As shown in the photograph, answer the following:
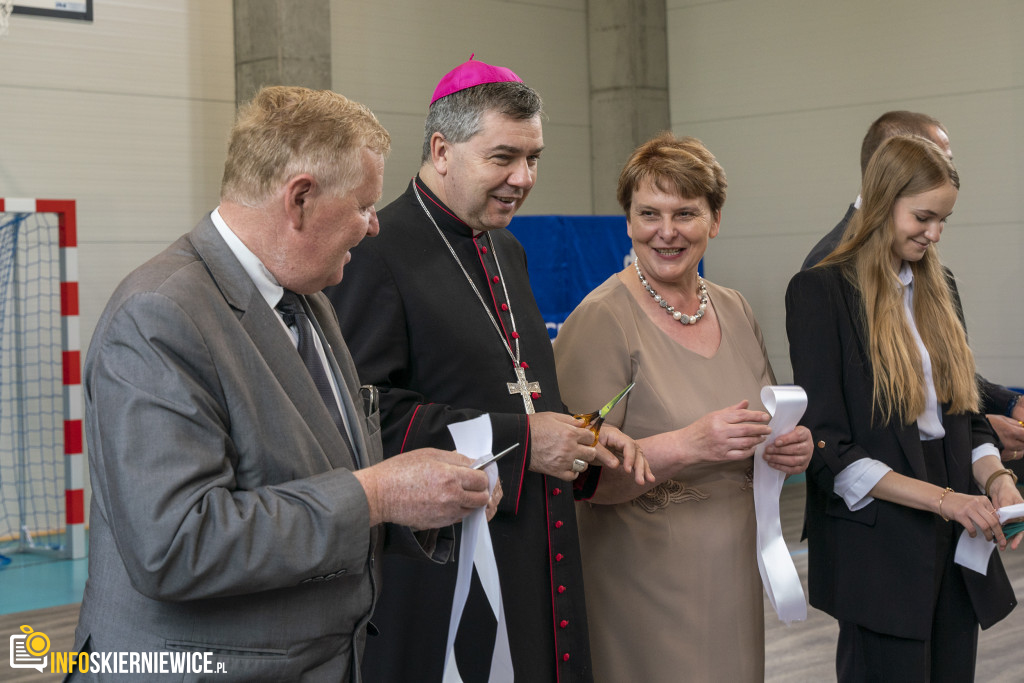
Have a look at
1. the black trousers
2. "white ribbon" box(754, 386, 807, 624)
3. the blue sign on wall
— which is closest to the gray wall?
the blue sign on wall

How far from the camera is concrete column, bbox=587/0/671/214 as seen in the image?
902 cm

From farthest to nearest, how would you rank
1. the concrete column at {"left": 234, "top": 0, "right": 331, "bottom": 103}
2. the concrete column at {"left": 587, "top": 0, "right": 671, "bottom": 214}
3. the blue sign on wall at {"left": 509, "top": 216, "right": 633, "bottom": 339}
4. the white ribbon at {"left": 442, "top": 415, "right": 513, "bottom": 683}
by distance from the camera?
the concrete column at {"left": 587, "top": 0, "right": 671, "bottom": 214} < the blue sign on wall at {"left": 509, "top": 216, "right": 633, "bottom": 339} < the concrete column at {"left": 234, "top": 0, "right": 331, "bottom": 103} < the white ribbon at {"left": 442, "top": 415, "right": 513, "bottom": 683}

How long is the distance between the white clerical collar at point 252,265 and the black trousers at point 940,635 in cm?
171

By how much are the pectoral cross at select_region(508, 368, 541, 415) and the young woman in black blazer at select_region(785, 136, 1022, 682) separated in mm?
729

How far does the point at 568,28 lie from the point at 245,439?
8343 millimetres

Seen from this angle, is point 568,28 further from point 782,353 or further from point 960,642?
point 960,642

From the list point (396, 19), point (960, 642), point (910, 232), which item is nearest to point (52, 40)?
point (396, 19)

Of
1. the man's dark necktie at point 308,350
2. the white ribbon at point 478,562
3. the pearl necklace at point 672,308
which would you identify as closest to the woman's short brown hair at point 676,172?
the pearl necklace at point 672,308

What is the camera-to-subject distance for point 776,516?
2.34 meters

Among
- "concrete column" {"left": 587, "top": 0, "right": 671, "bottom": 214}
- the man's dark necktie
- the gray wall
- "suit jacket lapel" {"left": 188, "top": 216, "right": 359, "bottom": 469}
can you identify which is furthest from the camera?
"concrete column" {"left": 587, "top": 0, "right": 671, "bottom": 214}

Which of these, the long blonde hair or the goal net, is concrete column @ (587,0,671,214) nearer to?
the goal net

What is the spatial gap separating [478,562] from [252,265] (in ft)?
2.18

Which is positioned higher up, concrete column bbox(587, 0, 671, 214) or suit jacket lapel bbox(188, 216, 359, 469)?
concrete column bbox(587, 0, 671, 214)

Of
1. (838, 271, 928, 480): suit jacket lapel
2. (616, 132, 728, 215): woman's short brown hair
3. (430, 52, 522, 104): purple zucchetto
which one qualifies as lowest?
(838, 271, 928, 480): suit jacket lapel
